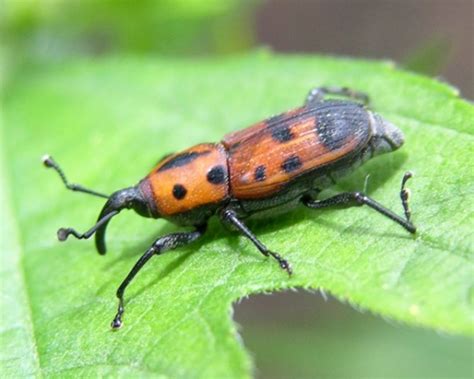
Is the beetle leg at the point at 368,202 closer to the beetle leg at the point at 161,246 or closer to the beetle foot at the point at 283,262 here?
the beetle foot at the point at 283,262

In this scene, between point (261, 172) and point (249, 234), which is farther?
point (261, 172)

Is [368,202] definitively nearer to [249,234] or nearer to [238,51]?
[249,234]

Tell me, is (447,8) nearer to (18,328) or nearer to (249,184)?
(249,184)

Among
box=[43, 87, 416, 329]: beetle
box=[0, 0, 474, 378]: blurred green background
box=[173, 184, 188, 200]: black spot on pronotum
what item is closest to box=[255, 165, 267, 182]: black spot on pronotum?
box=[43, 87, 416, 329]: beetle

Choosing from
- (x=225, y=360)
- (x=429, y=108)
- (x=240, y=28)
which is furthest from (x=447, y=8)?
(x=225, y=360)

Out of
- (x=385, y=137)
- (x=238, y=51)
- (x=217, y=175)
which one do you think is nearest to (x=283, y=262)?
(x=217, y=175)

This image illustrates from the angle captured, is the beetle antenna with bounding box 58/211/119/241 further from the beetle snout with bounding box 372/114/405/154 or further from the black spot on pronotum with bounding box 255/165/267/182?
the beetle snout with bounding box 372/114/405/154
